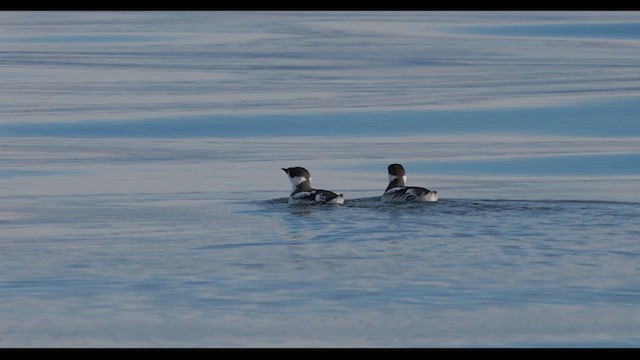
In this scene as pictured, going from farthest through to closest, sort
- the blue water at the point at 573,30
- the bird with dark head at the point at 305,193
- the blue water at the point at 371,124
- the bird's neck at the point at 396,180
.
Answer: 1. the blue water at the point at 573,30
2. the blue water at the point at 371,124
3. the bird's neck at the point at 396,180
4. the bird with dark head at the point at 305,193

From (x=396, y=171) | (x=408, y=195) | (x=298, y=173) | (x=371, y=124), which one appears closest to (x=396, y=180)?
(x=396, y=171)

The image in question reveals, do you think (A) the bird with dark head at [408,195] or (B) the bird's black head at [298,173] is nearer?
(A) the bird with dark head at [408,195]

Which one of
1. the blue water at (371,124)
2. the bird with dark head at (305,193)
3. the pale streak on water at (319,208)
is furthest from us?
the blue water at (371,124)

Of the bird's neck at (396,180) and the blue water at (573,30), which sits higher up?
the blue water at (573,30)

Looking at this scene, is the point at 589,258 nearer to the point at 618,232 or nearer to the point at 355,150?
the point at 618,232

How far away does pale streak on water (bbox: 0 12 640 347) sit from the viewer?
950cm

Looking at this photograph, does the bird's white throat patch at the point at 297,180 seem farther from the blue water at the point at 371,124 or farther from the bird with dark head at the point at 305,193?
the blue water at the point at 371,124

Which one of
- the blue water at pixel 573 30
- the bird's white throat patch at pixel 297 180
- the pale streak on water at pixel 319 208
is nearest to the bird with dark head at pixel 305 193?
the bird's white throat patch at pixel 297 180

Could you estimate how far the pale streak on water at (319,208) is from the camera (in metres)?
9.50

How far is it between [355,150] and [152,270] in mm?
7863

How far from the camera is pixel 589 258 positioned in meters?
11.2

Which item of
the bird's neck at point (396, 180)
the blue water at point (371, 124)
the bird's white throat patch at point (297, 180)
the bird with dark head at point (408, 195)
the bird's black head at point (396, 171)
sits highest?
the blue water at point (371, 124)

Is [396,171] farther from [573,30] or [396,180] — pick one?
[573,30]
